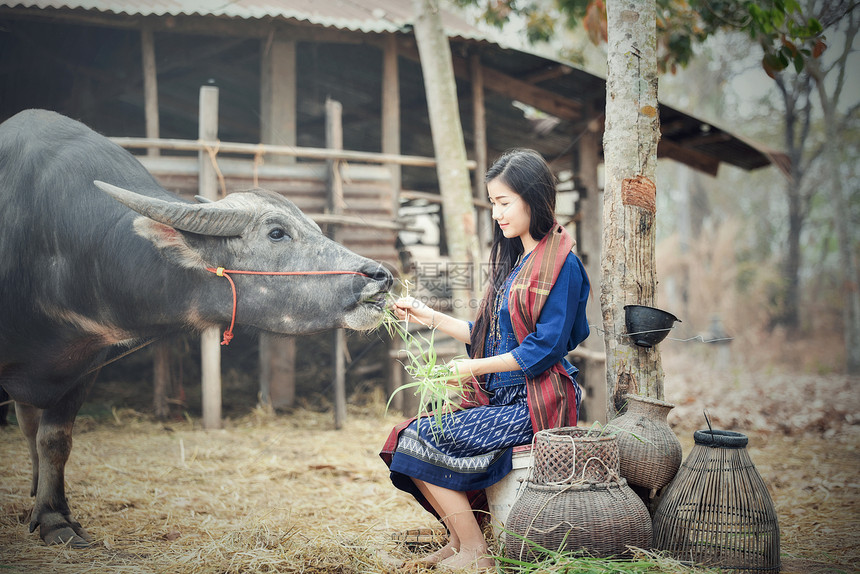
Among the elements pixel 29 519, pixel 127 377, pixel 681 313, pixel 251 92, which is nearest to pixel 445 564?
pixel 29 519

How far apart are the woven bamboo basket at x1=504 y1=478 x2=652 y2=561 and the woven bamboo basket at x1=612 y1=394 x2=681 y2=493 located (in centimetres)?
21

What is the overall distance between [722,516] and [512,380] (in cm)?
93

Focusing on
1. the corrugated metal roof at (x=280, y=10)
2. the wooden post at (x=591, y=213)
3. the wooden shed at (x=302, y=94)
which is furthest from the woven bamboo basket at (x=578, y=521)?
the wooden post at (x=591, y=213)

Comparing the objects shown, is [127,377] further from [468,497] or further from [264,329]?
[468,497]

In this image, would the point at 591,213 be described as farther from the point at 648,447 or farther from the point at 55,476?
the point at 55,476

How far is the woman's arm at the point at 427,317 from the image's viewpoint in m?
2.85

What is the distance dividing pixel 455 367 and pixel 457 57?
4.91 meters

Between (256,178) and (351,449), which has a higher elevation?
(256,178)

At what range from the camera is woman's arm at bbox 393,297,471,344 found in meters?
2.85

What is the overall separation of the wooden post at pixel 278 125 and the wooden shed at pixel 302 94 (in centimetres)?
1

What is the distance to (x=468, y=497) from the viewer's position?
9.14ft

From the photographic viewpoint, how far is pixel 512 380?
8.84ft

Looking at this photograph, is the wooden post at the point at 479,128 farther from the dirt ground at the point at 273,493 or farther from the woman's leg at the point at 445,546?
the woman's leg at the point at 445,546

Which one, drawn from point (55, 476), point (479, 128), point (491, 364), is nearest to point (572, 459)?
point (491, 364)
